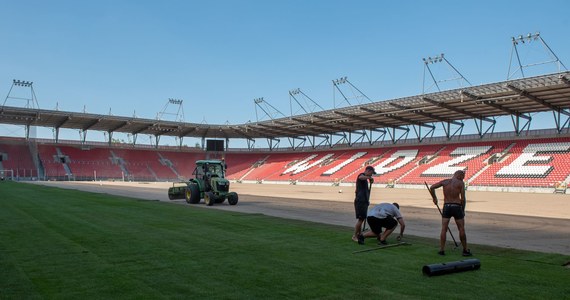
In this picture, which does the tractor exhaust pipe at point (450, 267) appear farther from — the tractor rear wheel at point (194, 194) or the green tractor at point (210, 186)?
the tractor rear wheel at point (194, 194)

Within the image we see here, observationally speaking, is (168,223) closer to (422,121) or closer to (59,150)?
(422,121)

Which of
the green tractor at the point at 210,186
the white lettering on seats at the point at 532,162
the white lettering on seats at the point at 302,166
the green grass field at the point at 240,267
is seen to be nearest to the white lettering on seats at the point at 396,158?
the white lettering on seats at the point at 302,166

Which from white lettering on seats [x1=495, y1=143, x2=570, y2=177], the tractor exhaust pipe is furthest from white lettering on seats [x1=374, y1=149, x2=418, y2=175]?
the tractor exhaust pipe

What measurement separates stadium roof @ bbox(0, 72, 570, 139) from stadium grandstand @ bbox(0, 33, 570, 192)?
11 centimetres

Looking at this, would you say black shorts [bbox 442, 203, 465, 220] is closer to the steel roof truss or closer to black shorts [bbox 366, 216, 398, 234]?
black shorts [bbox 366, 216, 398, 234]

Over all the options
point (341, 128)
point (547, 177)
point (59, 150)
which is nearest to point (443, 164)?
point (547, 177)

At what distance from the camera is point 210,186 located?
856 inches

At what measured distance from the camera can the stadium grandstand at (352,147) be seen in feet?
133

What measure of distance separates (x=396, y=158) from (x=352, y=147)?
10.4 meters

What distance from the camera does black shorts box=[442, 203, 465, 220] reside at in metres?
8.44

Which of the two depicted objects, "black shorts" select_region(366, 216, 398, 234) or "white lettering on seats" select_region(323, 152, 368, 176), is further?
"white lettering on seats" select_region(323, 152, 368, 176)

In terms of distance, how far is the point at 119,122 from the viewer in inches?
2544

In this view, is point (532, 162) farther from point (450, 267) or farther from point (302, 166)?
point (450, 267)

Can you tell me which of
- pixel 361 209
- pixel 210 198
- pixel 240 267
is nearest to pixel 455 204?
pixel 361 209
